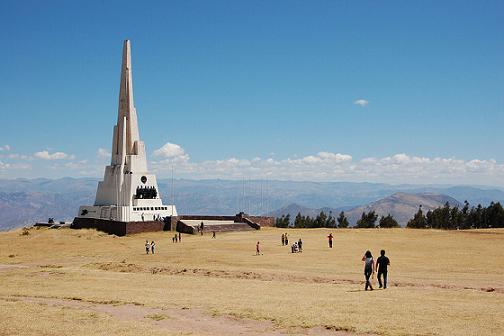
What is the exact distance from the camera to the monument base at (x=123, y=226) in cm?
6188

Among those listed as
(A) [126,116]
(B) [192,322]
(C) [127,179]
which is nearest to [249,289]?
(B) [192,322]

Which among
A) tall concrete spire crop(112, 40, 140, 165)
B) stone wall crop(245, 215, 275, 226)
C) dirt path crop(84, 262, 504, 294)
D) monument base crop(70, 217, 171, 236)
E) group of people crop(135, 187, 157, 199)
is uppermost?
tall concrete spire crop(112, 40, 140, 165)

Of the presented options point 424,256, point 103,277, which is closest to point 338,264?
point 424,256

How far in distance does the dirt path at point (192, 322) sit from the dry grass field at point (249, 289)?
1.5 inches

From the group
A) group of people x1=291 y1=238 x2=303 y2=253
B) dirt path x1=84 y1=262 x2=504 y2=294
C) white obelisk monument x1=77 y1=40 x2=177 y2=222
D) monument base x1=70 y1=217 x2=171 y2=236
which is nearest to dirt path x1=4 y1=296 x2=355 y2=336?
dirt path x1=84 y1=262 x2=504 y2=294

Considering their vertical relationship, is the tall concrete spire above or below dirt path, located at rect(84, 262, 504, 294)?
above

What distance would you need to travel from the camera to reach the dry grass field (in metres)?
16.5

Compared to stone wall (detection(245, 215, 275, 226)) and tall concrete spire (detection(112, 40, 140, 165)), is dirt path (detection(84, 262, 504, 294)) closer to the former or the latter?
stone wall (detection(245, 215, 275, 226))

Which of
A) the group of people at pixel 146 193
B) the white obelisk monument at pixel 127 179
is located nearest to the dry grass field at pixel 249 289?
A: the white obelisk monument at pixel 127 179

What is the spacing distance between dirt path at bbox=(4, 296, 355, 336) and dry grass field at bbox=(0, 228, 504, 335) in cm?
4

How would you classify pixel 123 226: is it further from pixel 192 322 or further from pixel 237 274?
pixel 192 322

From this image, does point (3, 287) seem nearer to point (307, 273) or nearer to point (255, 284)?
point (255, 284)

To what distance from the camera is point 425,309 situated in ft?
59.5

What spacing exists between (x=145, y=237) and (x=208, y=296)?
38.6 metres
